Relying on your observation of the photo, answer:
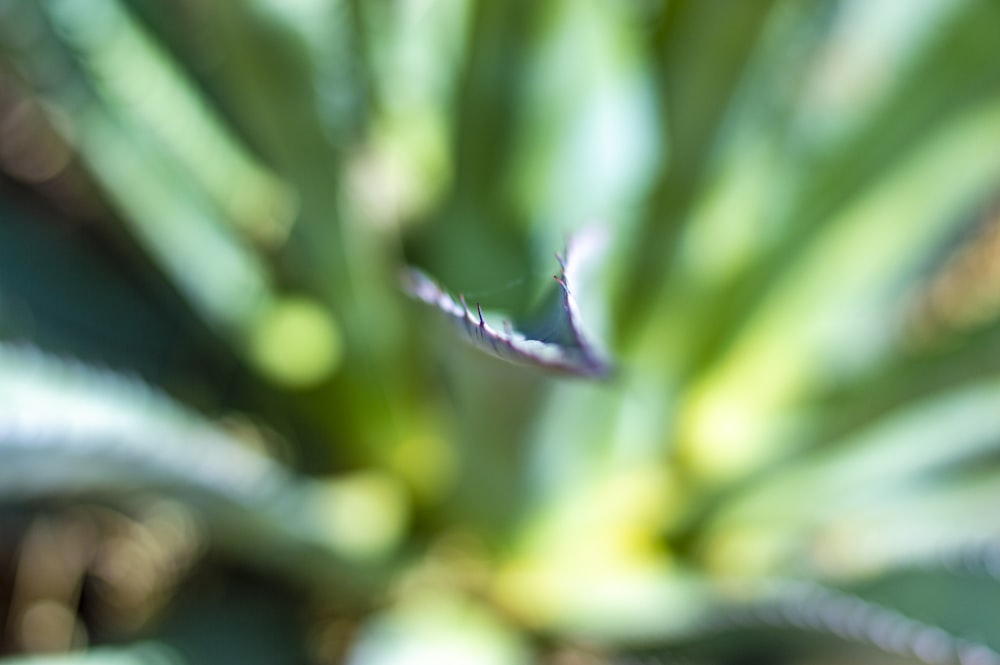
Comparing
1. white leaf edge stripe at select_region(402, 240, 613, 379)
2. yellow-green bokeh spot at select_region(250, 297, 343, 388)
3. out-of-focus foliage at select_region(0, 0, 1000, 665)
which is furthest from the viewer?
yellow-green bokeh spot at select_region(250, 297, 343, 388)

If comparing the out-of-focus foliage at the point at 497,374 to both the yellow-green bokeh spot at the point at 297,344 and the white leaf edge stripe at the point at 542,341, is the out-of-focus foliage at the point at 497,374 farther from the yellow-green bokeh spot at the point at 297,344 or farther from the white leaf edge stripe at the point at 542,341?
the white leaf edge stripe at the point at 542,341

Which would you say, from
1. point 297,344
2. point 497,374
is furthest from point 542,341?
point 297,344

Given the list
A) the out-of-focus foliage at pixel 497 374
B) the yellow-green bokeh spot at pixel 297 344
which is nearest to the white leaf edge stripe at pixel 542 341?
the out-of-focus foliage at pixel 497 374

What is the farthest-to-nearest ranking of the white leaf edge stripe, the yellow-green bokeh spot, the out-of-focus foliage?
the yellow-green bokeh spot, the out-of-focus foliage, the white leaf edge stripe

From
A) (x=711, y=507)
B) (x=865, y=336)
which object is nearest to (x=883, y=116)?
(x=865, y=336)

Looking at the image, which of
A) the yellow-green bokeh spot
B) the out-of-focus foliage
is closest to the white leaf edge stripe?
the out-of-focus foliage

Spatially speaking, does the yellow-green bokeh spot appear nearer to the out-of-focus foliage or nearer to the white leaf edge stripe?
the out-of-focus foliage
